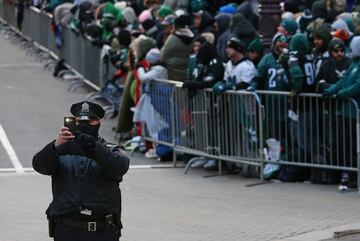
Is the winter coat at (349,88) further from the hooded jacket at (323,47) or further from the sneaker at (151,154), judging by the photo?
the sneaker at (151,154)

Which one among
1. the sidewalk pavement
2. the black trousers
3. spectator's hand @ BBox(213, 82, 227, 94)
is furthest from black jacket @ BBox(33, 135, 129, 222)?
spectator's hand @ BBox(213, 82, 227, 94)

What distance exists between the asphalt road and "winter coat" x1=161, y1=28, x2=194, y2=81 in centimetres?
134

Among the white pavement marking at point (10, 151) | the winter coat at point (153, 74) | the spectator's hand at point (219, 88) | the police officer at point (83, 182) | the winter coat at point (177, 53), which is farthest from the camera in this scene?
the winter coat at point (177, 53)

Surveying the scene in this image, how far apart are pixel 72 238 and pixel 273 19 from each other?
29.4ft

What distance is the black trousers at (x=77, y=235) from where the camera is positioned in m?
8.18

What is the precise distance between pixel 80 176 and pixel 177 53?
29.7 ft

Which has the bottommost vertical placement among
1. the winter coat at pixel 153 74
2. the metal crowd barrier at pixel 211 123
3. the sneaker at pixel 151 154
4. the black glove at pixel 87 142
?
the sneaker at pixel 151 154

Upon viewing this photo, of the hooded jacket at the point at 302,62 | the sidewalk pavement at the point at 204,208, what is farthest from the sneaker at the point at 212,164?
Result: the hooded jacket at the point at 302,62

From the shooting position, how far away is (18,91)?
78.4 ft

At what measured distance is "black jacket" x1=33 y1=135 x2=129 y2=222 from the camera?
8141mm

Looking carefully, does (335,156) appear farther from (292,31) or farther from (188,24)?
(188,24)

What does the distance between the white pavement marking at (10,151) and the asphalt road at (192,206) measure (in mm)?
14

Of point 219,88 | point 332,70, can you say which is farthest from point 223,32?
point 332,70

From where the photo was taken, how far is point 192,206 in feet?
44.5
